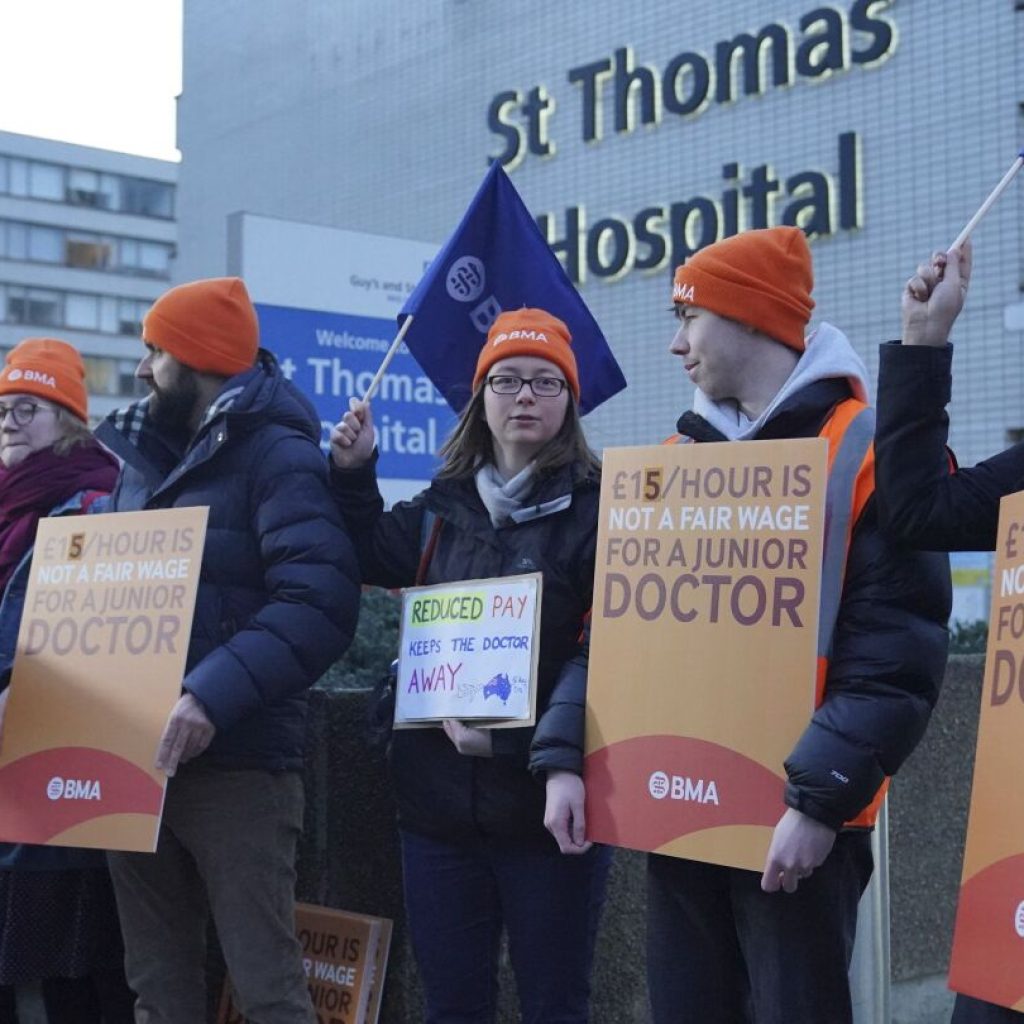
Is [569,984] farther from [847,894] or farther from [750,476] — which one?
[750,476]

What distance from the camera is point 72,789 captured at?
10.8 ft

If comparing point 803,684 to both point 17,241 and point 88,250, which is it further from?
point 88,250

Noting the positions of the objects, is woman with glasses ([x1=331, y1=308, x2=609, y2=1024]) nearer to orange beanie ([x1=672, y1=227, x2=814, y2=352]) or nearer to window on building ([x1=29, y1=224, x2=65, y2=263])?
orange beanie ([x1=672, y1=227, x2=814, y2=352])

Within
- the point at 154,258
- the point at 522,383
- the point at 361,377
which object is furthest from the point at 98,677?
the point at 154,258

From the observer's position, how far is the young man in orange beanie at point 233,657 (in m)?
3.15

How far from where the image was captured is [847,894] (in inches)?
98.0

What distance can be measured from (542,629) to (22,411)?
5.42ft

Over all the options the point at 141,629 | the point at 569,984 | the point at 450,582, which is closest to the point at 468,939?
the point at 569,984

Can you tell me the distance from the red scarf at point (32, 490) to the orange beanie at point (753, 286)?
184 cm

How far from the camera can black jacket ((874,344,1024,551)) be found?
2355mm

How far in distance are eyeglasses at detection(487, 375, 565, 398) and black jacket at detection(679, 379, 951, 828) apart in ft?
3.05

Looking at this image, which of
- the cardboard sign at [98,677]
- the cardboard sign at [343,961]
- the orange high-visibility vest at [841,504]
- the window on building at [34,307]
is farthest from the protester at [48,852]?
the window on building at [34,307]

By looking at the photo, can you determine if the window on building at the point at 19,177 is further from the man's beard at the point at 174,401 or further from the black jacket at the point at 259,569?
the black jacket at the point at 259,569

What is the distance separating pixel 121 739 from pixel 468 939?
82 cm
